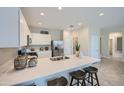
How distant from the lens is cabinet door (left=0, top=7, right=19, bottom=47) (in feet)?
4.00

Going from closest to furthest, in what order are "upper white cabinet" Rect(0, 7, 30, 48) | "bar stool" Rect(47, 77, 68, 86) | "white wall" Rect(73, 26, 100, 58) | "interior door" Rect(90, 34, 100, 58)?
"upper white cabinet" Rect(0, 7, 30, 48), "bar stool" Rect(47, 77, 68, 86), "white wall" Rect(73, 26, 100, 58), "interior door" Rect(90, 34, 100, 58)

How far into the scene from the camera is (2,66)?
1643 millimetres

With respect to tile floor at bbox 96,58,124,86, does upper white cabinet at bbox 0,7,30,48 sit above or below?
above

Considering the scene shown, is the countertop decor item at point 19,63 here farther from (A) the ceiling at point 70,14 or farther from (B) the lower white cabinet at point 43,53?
(B) the lower white cabinet at point 43,53

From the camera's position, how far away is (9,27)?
1260 millimetres

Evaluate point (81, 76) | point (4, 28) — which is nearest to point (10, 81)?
point (4, 28)

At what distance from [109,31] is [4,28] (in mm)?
8910

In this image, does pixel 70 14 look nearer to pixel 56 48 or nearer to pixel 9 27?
pixel 56 48

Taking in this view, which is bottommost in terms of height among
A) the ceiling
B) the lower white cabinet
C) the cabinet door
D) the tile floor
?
the tile floor

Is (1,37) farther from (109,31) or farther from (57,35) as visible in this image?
(109,31)

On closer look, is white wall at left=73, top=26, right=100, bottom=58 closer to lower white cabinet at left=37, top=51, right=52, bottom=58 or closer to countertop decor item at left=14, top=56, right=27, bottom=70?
lower white cabinet at left=37, top=51, right=52, bottom=58

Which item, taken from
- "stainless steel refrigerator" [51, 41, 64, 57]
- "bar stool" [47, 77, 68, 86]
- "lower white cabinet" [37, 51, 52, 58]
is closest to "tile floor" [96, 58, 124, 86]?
"bar stool" [47, 77, 68, 86]

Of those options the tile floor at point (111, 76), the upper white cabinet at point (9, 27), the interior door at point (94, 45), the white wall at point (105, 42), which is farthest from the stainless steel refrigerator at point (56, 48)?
the upper white cabinet at point (9, 27)

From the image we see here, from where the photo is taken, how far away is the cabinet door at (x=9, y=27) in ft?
4.00
